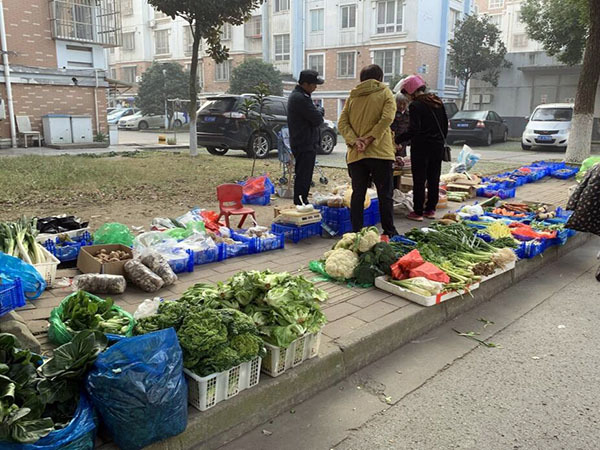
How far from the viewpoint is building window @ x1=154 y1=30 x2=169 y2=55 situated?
4762cm

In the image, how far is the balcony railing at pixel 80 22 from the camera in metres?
20.4

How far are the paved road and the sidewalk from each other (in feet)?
0.29

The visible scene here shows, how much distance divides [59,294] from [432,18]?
120 ft

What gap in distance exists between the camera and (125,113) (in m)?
38.7

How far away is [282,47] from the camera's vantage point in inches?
1602

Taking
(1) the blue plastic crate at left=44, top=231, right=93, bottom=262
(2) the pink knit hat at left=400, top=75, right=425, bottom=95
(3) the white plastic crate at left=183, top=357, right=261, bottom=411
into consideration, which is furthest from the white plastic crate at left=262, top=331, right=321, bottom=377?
(2) the pink knit hat at left=400, top=75, right=425, bottom=95

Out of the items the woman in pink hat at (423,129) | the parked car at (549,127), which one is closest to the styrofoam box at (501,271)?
the woman in pink hat at (423,129)

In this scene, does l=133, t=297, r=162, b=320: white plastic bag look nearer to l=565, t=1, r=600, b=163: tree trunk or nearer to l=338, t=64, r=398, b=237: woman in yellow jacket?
l=338, t=64, r=398, b=237: woman in yellow jacket

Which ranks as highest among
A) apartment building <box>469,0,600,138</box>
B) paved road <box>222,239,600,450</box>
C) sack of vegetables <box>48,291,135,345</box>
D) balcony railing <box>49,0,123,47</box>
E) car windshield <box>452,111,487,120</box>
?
balcony railing <box>49,0,123,47</box>

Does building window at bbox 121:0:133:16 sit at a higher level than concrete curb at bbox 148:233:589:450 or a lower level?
higher

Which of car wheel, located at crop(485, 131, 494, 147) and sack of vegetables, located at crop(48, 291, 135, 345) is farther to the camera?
car wheel, located at crop(485, 131, 494, 147)

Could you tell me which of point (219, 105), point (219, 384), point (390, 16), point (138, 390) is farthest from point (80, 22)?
point (138, 390)

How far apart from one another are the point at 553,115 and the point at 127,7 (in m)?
42.6

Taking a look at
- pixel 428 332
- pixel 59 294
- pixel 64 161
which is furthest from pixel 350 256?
pixel 64 161
